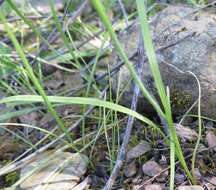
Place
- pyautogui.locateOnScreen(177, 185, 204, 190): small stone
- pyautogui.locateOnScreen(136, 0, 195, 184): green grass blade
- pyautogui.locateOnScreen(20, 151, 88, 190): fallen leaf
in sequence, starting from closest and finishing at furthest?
pyautogui.locateOnScreen(136, 0, 195, 184): green grass blade
pyautogui.locateOnScreen(177, 185, 204, 190): small stone
pyautogui.locateOnScreen(20, 151, 88, 190): fallen leaf

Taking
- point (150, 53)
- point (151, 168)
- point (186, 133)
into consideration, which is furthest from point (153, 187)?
point (150, 53)

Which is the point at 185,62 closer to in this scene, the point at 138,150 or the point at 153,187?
the point at 138,150

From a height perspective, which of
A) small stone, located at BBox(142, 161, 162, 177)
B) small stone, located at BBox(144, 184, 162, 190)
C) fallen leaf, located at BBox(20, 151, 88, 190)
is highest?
fallen leaf, located at BBox(20, 151, 88, 190)

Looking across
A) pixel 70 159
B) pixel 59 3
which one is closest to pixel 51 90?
pixel 70 159

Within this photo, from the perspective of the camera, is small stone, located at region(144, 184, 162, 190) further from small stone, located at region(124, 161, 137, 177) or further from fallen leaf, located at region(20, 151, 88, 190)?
fallen leaf, located at region(20, 151, 88, 190)

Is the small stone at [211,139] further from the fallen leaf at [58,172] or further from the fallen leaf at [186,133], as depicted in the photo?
the fallen leaf at [58,172]

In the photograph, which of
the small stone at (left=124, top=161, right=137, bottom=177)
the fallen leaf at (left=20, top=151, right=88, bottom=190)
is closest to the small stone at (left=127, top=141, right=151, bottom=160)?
the small stone at (left=124, top=161, right=137, bottom=177)
